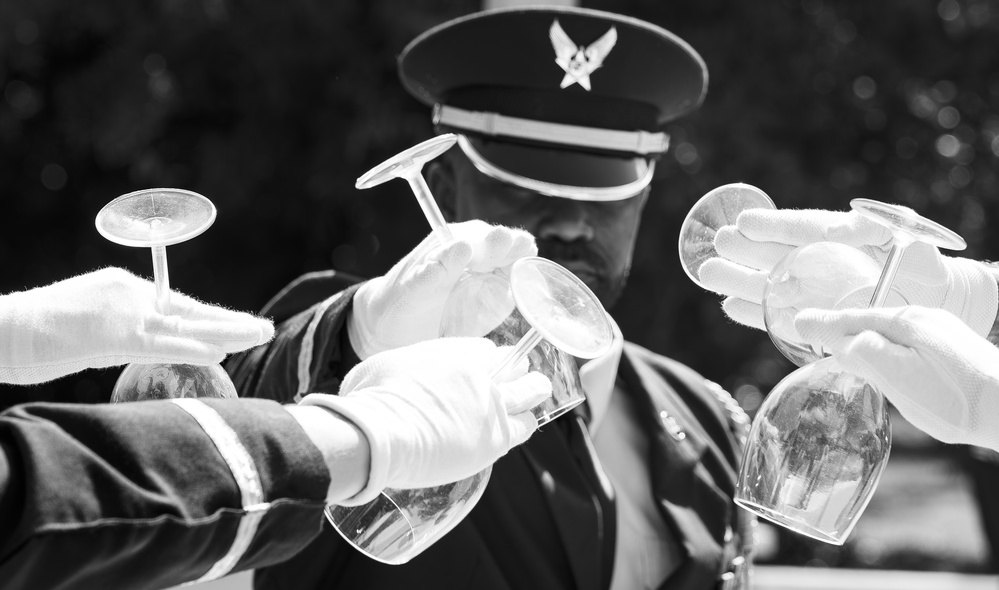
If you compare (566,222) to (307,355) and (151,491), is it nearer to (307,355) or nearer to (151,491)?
(307,355)

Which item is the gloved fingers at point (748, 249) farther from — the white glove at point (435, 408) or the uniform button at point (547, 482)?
the uniform button at point (547, 482)

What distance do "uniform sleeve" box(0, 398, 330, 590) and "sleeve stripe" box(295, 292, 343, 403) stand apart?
2.22ft

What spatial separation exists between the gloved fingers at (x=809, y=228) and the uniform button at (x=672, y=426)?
2.77ft

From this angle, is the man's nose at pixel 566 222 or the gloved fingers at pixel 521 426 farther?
the man's nose at pixel 566 222

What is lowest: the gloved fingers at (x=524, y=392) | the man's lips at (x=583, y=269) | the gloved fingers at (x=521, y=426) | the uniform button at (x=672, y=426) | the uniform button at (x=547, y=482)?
the uniform button at (x=672, y=426)

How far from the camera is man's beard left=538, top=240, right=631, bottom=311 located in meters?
2.38

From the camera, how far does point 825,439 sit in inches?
56.6

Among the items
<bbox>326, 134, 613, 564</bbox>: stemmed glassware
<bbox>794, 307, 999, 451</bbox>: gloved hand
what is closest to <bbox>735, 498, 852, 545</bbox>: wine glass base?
<bbox>794, 307, 999, 451</bbox>: gloved hand

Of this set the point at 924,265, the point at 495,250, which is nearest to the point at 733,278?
the point at 924,265

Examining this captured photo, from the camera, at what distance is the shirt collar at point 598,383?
→ 2428 mm

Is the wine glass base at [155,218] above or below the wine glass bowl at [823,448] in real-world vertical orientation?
above

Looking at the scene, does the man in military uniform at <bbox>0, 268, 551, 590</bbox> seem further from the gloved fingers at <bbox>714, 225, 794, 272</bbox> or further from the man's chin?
the man's chin

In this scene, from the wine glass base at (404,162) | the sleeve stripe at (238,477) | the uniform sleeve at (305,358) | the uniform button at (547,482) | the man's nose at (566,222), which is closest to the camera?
the sleeve stripe at (238,477)

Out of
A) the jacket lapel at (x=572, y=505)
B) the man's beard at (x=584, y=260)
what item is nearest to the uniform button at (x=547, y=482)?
the jacket lapel at (x=572, y=505)
